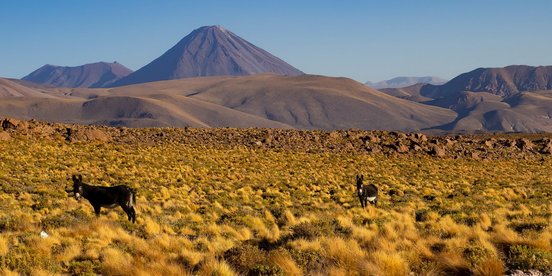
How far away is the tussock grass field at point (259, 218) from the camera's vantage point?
9.24 meters

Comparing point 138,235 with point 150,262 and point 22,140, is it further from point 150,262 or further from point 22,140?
point 22,140

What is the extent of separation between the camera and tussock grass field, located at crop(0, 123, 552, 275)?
30.3 feet

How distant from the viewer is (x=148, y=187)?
25.1 meters

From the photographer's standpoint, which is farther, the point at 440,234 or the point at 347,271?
the point at 440,234

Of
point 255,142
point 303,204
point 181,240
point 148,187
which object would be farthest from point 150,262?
point 255,142

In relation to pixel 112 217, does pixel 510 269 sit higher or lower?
higher

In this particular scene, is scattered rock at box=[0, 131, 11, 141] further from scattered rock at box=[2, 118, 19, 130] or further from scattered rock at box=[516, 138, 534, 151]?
scattered rock at box=[516, 138, 534, 151]

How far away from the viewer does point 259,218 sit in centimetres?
1719

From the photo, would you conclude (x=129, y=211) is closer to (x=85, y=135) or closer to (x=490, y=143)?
(x=85, y=135)

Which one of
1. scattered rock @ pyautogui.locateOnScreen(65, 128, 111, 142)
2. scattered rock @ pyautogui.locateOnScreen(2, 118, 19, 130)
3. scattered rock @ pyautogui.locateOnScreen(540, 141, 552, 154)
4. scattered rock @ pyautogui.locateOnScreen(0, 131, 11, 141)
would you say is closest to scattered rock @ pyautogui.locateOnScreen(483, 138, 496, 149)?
scattered rock @ pyautogui.locateOnScreen(540, 141, 552, 154)

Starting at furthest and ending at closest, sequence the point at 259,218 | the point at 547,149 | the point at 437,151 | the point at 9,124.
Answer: the point at 547,149 → the point at 437,151 → the point at 9,124 → the point at 259,218

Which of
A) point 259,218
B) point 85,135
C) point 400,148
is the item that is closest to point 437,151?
point 400,148

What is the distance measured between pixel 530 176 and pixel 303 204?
25.2m

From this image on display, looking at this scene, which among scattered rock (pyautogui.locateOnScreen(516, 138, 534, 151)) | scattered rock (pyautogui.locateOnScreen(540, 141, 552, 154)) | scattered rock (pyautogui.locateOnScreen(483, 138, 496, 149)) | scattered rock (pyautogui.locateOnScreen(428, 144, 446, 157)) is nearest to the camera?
scattered rock (pyautogui.locateOnScreen(428, 144, 446, 157))
